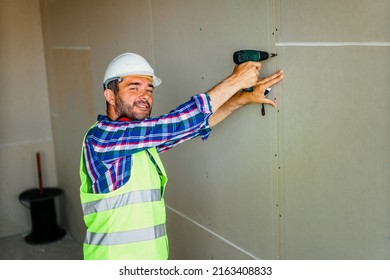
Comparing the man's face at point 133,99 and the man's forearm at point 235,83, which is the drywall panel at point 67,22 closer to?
the man's face at point 133,99

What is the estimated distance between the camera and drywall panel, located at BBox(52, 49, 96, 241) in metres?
4.24

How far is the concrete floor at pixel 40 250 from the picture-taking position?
4.64 metres

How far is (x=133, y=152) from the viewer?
2156 millimetres

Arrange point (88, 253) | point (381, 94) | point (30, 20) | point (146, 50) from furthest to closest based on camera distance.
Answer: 1. point (30, 20)
2. point (146, 50)
3. point (88, 253)
4. point (381, 94)

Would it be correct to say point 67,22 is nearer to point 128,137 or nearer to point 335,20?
point 128,137

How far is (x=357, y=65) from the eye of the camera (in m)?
1.88

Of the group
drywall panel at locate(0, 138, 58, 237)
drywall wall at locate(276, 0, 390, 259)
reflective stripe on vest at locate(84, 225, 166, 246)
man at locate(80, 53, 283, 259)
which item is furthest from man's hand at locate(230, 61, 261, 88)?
drywall panel at locate(0, 138, 58, 237)

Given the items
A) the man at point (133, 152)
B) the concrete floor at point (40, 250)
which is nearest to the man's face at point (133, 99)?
the man at point (133, 152)

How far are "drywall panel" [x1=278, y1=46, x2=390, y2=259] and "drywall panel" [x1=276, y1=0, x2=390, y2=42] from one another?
0.04 metres
